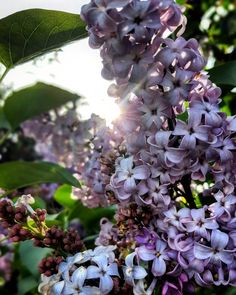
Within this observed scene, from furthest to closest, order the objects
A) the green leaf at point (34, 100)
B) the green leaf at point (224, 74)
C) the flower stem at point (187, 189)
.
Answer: the green leaf at point (34, 100) → the green leaf at point (224, 74) → the flower stem at point (187, 189)

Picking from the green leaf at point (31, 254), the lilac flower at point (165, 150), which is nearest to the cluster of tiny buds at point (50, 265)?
the lilac flower at point (165, 150)

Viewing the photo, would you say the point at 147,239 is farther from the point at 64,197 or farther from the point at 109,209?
the point at 64,197

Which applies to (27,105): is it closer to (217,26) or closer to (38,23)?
(38,23)

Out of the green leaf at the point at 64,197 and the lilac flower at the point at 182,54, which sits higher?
the lilac flower at the point at 182,54

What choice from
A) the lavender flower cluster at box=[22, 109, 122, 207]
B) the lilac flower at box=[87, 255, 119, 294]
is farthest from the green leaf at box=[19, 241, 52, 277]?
the lilac flower at box=[87, 255, 119, 294]

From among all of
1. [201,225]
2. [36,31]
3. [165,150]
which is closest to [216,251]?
[201,225]

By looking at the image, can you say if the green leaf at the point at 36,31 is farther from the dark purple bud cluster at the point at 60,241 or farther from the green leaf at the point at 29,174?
the dark purple bud cluster at the point at 60,241
